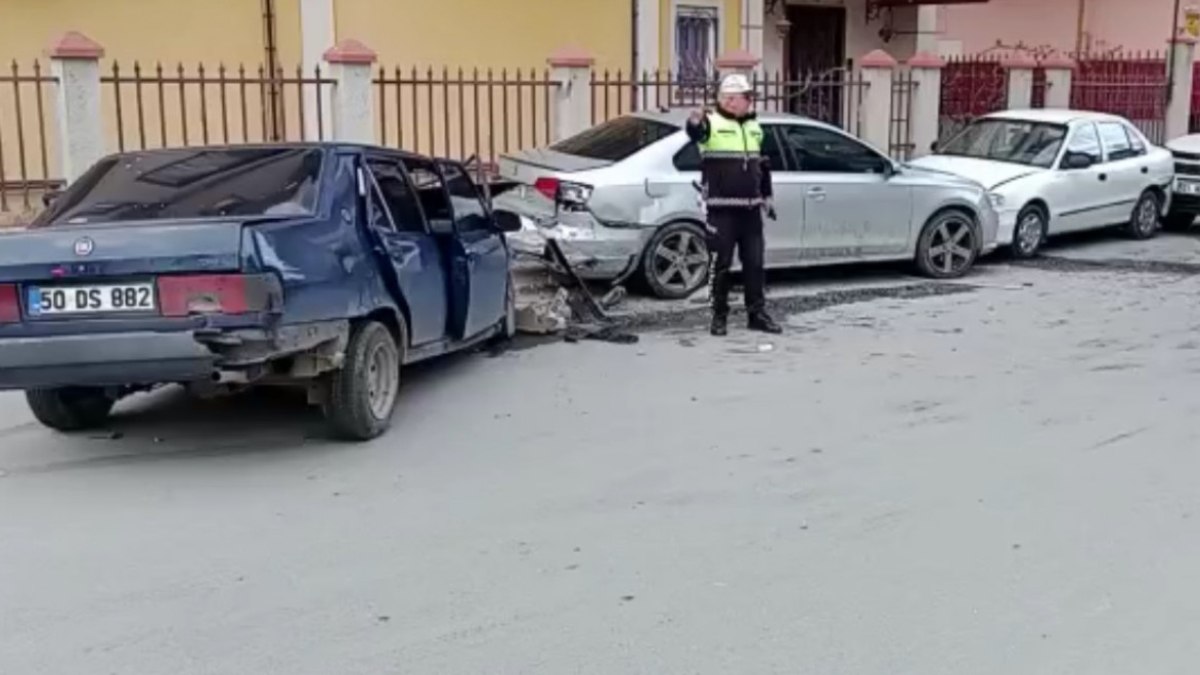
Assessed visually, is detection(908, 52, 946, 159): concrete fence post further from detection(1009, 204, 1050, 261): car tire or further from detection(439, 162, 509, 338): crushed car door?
detection(439, 162, 509, 338): crushed car door

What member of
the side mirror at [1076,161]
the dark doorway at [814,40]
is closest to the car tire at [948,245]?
the side mirror at [1076,161]

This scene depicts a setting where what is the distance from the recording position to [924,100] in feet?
53.2

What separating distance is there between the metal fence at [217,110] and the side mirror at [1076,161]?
313 inches

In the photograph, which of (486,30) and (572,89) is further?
(486,30)

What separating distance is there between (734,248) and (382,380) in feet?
12.1

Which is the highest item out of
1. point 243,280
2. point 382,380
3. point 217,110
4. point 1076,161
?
point 217,110

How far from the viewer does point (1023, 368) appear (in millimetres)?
8359

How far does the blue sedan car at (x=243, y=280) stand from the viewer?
557cm

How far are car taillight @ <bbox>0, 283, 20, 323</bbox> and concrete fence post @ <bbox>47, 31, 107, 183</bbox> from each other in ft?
19.7

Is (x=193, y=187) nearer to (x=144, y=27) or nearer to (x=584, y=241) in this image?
(x=584, y=241)

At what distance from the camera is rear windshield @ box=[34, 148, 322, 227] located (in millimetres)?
6383

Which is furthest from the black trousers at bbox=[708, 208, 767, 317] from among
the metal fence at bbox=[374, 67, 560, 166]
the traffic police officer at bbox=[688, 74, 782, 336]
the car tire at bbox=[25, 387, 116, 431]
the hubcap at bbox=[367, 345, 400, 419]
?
the metal fence at bbox=[374, 67, 560, 166]

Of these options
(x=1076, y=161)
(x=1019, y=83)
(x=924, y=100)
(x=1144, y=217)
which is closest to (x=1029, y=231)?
(x=1076, y=161)

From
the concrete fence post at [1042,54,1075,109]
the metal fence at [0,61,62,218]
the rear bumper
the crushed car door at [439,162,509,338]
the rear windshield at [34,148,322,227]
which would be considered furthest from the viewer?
the concrete fence post at [1042,54,1075,109]
